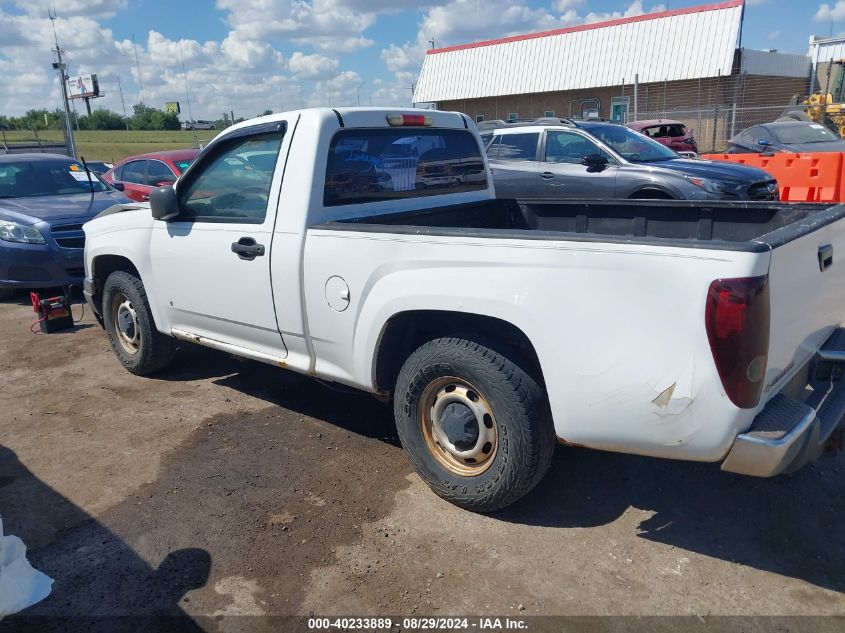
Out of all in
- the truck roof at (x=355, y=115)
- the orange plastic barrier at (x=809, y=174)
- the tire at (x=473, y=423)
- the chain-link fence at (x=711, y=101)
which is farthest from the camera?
the chain-link fence at (x=711, y=101)

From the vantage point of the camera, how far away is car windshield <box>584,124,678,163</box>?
9.65m

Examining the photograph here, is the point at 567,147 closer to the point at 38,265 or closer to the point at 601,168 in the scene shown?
the point at 601,168

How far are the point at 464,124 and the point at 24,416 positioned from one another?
376cm

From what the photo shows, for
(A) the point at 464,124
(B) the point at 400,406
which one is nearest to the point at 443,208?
(A) the point at 464,124

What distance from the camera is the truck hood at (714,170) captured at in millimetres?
8977

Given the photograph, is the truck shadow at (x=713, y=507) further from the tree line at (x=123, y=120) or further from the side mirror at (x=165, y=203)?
the tree line at (x=123, y=120)

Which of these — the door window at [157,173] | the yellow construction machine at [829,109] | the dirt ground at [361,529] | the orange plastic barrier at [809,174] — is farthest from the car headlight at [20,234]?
the yellow construction machine at [829,109]

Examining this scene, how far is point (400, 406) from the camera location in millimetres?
3533

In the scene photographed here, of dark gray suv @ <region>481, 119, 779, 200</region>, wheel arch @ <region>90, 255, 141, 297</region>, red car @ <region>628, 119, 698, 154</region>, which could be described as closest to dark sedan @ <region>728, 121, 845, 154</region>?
red car @ <region>628, 119, 698, 154</region>

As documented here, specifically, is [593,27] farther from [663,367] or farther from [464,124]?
[663,367]

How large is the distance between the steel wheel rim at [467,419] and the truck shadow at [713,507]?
12.6 inches

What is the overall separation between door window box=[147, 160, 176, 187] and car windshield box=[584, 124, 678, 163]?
269 inches

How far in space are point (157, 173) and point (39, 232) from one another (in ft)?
14.7

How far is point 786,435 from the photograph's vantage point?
2590 mm
